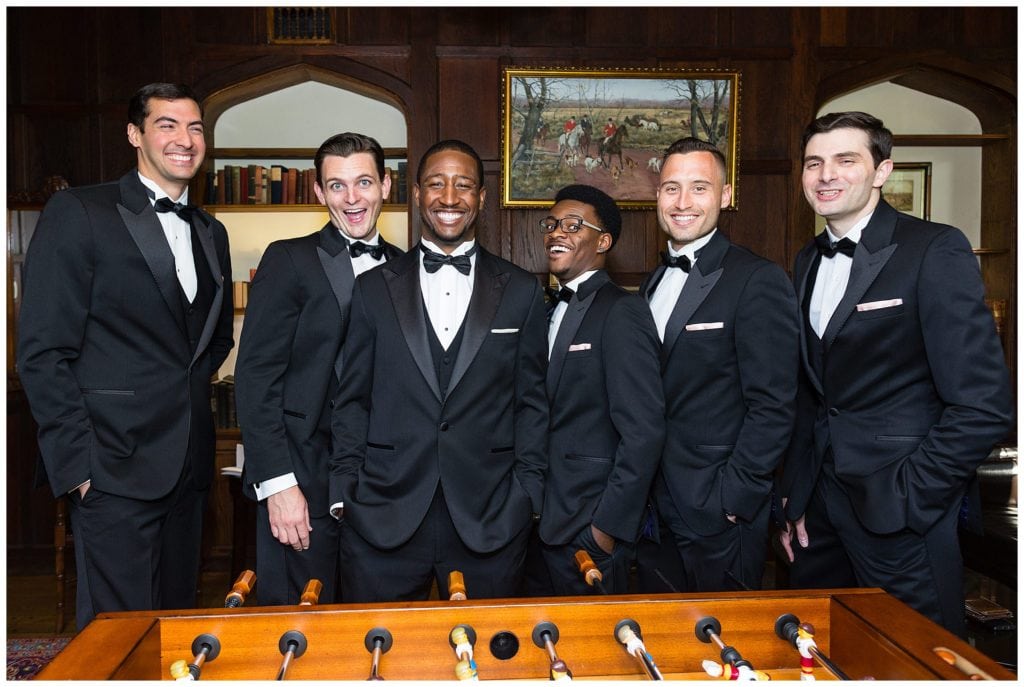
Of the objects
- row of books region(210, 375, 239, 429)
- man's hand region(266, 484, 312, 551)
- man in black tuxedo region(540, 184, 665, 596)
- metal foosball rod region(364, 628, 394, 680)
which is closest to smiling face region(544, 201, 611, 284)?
man in black tuxedo region(540, 184, 665, 596)

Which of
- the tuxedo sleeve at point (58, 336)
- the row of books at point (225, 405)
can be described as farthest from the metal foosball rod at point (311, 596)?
the row of books at point (225, 405)

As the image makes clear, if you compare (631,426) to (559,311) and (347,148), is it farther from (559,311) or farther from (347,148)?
(347,148)

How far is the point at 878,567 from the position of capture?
7.62 ft

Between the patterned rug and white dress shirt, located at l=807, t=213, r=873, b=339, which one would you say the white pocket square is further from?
the patterned rug

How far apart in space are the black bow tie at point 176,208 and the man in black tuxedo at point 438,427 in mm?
663

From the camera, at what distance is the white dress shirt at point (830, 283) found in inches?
96.6

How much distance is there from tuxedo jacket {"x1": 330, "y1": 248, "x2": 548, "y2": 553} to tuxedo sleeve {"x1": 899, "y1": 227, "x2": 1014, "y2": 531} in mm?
1069

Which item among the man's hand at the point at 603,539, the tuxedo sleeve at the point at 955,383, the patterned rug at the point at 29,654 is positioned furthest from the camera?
the patterned rug at the point at 29,654

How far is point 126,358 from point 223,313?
0.48 metres

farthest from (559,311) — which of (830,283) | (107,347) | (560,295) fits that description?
(107,347)

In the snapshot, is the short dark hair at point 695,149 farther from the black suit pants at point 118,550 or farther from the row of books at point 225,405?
the row of books at point 225,405

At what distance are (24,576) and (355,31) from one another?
3.82m

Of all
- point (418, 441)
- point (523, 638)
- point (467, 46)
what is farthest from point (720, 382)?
point (467, 46)

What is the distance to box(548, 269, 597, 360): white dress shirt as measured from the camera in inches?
106
